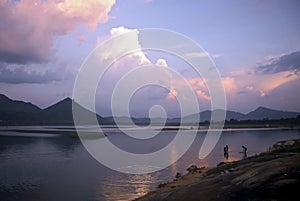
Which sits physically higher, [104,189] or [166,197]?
[166,197]

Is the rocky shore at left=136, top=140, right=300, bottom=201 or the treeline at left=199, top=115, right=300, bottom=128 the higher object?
the treeline at left=199, top=115, right=300, bottom=128

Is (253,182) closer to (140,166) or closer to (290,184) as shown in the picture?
(290,184)

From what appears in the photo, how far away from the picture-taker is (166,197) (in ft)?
48.0

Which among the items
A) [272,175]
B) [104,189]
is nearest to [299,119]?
[104,189]

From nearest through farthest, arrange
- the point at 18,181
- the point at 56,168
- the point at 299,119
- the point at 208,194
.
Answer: the point at 208,194, the point at 18,181, the point at 56,168, the point at 299,119

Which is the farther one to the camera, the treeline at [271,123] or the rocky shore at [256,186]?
the treeline at [271,123]

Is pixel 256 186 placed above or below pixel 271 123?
below

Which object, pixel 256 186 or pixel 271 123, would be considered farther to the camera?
pixel 271 123

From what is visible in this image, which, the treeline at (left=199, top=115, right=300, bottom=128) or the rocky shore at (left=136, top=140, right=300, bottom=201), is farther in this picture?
the treeline at (left=199, top=115, right=300, bottom=128)

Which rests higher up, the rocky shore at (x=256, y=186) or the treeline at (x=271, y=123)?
the treeline at (x=271, y=123)

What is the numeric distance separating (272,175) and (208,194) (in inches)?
103

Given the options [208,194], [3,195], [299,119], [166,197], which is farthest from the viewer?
[299,119]

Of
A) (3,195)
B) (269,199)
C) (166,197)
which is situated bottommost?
(3,195)

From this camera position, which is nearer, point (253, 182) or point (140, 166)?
point (253, 182)
